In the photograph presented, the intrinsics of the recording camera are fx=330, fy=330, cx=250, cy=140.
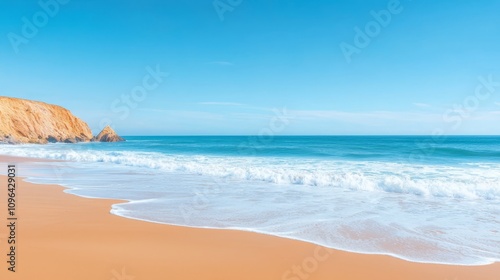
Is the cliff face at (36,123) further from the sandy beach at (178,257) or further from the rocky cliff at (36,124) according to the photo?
the sandy beach at (178,257)

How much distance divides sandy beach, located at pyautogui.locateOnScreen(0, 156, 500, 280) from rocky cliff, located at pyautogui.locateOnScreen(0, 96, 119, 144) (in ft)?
182

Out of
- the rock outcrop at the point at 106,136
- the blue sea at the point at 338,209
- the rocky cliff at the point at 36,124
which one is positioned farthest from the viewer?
the rock outcrop at the point at 106,136

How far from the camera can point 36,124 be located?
2378 inches

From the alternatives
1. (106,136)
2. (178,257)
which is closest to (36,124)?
(106,136)

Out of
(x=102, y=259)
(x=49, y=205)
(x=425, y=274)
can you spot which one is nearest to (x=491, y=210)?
(x=425, y=274)

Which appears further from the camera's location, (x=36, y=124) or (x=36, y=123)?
(x=36, y=123)

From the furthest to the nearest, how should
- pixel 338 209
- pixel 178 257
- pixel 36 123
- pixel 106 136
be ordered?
pixel 106 136
pixel 36 123
pixel 338 209
pixel 178 257

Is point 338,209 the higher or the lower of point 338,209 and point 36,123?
the lower

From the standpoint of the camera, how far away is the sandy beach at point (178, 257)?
12.9ft

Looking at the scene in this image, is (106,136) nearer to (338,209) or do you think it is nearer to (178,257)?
(338,209)

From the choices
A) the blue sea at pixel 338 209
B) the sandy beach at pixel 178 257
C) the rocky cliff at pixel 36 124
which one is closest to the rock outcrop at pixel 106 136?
the rocky cliff at pixel 36 124

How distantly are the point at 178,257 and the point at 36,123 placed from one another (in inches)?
2680
